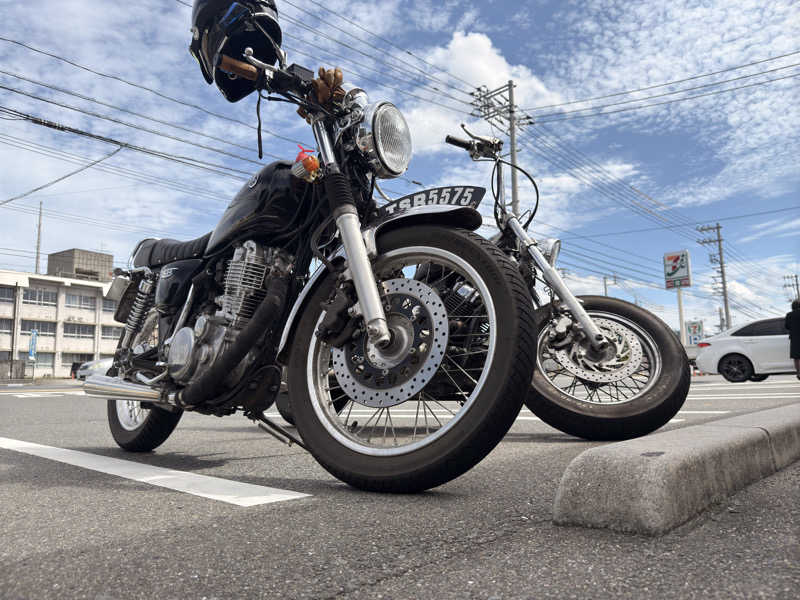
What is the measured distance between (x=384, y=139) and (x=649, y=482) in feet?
5.24

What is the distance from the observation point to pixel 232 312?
253 centimetres

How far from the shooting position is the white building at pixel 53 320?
153 ft

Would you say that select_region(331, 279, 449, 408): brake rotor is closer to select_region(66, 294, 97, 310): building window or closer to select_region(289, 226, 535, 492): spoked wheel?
select_region(289, 226, 535, 492): spoked wheel

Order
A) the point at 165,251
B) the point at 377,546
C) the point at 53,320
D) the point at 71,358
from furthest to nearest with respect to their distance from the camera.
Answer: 1. the point at 71,358
2. the point at 53,320
3. the point at 165,251
4. the point at 377,546

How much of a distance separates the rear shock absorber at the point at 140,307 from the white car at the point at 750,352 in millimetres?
11745

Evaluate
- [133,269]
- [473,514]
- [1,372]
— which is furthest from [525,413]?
[1,372]

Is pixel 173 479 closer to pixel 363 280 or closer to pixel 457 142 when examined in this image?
pixel 363 280

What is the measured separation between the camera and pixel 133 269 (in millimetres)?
3578

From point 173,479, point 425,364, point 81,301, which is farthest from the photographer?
point 81,301

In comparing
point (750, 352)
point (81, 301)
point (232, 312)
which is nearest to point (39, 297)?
point (81, 301)

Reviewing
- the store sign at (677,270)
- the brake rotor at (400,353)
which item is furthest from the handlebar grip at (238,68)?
the store sign at (677,270)

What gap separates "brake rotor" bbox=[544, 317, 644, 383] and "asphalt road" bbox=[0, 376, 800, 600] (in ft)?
4.02

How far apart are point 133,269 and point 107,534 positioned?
2380mm

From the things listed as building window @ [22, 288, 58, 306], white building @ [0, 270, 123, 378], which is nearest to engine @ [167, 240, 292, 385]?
Answer: white building @ [0, 270, 123, 378]
